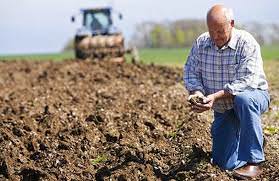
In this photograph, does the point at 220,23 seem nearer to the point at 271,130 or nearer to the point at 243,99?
the point at 243,99

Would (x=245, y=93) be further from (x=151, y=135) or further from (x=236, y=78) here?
(x=151, y=135)

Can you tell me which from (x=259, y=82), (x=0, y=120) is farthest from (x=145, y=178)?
(x=0, y=120)

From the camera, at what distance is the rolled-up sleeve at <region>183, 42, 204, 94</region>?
216 inches

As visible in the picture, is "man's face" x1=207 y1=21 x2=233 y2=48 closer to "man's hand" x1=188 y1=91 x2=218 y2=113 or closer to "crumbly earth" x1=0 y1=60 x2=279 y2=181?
"man's hand" x1=188 y1=91 x2=218 y2=113

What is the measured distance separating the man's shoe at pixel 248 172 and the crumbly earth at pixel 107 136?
102mm

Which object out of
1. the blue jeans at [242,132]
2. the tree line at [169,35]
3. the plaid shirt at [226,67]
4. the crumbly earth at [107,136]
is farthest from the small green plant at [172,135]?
the tree line at [169,35]

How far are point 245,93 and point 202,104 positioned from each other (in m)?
0.38

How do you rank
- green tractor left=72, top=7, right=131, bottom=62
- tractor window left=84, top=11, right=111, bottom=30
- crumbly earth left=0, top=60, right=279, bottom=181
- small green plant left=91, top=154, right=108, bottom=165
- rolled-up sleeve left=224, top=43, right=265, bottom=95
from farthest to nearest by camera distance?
tractor window left=84, top=11, right=111, bottom=30, green tractor left=72, top=7, right=131, bottom=62, small green plant left=91, top=154, right=108, bottom=165, crumbly earth left=0, top=60, right=279, bottom=181, rolled-up sleeve left=224, top=43, right=265, bottom=95

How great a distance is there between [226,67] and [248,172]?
91 cm

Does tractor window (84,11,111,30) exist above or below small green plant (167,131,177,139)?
above

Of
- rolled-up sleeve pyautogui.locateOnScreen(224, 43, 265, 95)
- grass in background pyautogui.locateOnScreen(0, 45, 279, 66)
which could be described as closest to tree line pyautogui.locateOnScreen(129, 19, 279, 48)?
grass in background pyautogui.locateOnScreen(0, 45, 279, 66)

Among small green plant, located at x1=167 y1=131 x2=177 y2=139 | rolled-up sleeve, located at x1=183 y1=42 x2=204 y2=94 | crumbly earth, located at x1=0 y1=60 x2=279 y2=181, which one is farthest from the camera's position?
small green plant, located at x1=167 y1=131 x2=177 y2=139

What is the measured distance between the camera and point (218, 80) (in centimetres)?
541

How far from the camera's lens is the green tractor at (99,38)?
21.0 meters
